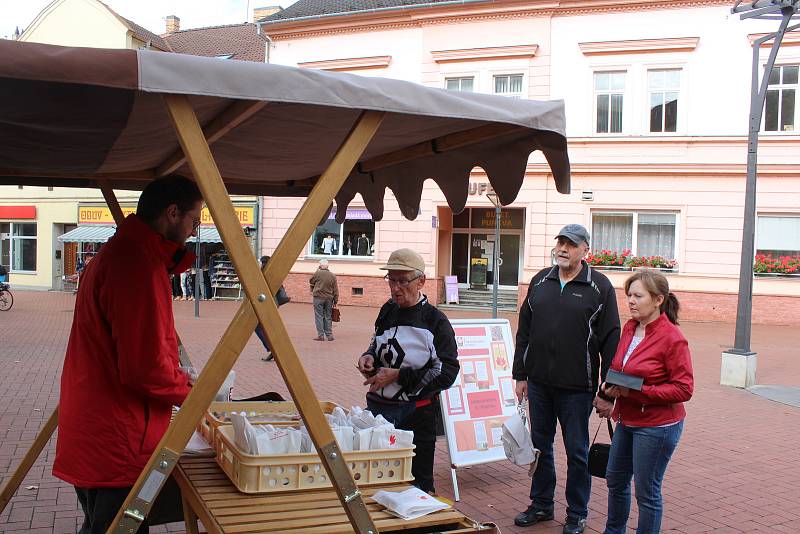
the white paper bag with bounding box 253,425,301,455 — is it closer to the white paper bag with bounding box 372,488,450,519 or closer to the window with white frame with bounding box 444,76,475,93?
the white paper bag with bounding box 372,488,450,519

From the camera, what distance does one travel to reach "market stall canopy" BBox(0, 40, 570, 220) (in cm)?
198

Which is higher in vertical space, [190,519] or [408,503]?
[408,503]

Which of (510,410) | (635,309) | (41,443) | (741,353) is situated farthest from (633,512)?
(741,353)

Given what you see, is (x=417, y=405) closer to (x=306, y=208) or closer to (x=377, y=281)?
(x=306, y=208)

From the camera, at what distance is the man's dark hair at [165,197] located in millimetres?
2621

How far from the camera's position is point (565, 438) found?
14.8 feet

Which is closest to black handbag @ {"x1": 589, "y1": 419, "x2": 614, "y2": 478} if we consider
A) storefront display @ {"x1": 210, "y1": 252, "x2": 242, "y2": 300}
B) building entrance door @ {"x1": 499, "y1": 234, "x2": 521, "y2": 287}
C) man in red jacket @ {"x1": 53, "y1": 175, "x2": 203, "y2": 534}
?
man in red jacket @ {"x1": 53, "y1": 175, "x2": 203, "y2": 534}

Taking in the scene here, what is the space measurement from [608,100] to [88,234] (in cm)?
1931

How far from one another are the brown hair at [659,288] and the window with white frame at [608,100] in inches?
694

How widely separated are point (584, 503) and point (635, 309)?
4.59 ft

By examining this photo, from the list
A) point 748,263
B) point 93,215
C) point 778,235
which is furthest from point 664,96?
point 93,215

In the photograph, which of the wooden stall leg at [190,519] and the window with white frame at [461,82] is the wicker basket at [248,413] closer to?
the wooden stall leg at [190,519]

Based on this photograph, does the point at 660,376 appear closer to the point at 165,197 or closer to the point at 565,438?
the point at 565,438

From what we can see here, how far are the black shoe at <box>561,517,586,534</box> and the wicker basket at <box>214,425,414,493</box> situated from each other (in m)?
2.16
